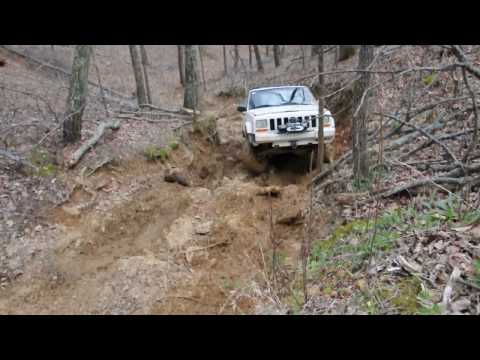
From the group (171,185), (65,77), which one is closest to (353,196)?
(171,185)

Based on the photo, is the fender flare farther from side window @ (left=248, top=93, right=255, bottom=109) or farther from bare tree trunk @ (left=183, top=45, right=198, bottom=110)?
Answer: bare tree trunk @ (left=183, top=45, right=198, bottom=110)

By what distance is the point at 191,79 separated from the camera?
10.7 metres

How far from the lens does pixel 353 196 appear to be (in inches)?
194

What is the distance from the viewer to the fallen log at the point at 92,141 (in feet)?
21.5

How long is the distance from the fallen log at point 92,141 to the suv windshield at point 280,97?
10.5 feet

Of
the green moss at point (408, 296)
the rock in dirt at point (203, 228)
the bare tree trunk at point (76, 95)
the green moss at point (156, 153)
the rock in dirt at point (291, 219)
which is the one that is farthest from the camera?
the green moss at point (156, 153)

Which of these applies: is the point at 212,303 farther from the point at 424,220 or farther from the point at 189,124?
the point at 189,124

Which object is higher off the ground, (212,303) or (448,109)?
(448,109)

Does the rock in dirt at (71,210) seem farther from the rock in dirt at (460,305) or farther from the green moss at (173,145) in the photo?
the rock in dirt at (460,305)

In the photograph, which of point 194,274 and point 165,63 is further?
point 165,63

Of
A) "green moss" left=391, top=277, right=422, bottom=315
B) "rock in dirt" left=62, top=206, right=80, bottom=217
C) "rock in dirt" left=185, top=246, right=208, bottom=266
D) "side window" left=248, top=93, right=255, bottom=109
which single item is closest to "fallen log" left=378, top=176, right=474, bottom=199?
"green moss" left=391, top=277, right=422, bottom=315

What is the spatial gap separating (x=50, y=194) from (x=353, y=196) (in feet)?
16.3

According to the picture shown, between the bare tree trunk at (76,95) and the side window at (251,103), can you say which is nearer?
the bare tree trunk at (76,95)

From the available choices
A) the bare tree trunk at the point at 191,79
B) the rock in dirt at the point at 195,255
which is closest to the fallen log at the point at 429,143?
the rock in dirt at the point at 195,255
